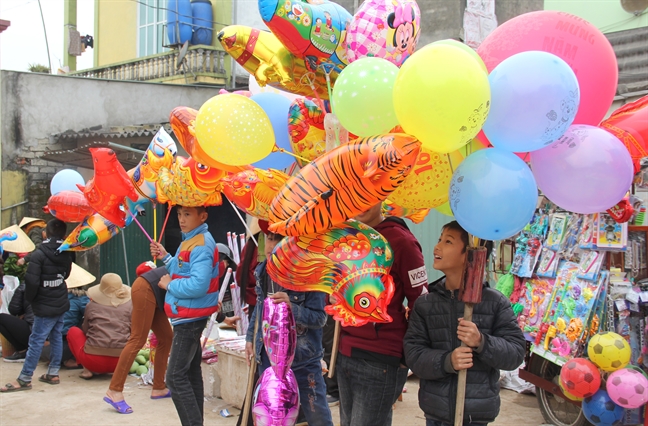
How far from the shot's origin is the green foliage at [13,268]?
296 inches

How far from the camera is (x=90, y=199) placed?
4.62m

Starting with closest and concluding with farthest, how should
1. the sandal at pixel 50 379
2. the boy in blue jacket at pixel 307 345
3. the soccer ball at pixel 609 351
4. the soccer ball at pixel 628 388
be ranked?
the boy in blue jacket at pixel 307 345 → the soccer ball at pixel 628 388 → the soccer ball at pixel 609 351 → the sandal at pixel 50 379

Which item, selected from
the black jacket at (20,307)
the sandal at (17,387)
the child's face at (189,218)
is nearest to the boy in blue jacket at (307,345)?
the child's face at (189,218)

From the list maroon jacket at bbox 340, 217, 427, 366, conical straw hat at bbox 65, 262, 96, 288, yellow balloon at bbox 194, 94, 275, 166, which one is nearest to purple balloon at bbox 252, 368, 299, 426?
maroon jacket at bbox 340, 217, 427, 366

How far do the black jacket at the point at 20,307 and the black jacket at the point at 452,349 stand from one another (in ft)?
18.2

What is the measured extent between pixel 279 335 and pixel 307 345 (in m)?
0.55

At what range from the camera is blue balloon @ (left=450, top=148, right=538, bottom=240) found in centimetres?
231

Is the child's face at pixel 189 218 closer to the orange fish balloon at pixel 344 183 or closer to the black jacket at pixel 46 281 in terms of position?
the orange fish balloon at pixel 344 183

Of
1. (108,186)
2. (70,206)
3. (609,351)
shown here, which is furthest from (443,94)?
(70,206)

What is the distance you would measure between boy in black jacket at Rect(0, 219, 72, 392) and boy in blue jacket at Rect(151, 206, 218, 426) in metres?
2.38

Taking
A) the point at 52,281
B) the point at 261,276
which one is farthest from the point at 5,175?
the point at 261,276

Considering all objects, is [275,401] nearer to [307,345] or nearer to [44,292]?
[307,345]

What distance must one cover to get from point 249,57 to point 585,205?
1648mm

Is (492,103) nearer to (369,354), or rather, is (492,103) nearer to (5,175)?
(369,354)
